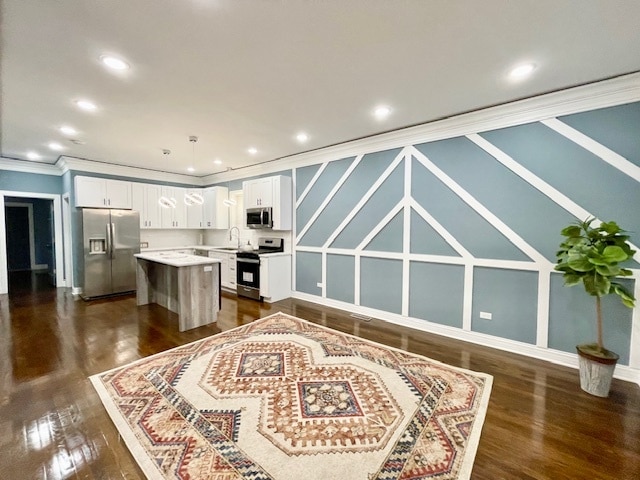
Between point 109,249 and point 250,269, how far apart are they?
2885 millimetres

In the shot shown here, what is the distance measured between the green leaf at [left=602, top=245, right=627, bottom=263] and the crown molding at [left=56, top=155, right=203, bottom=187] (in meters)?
7.99

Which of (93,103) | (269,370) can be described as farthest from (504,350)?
(93,103)

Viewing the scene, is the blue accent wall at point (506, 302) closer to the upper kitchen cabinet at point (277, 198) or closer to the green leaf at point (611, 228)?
the green leaf at point (611, 228)

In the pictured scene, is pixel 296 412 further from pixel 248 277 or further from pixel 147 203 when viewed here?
pixel 147 203

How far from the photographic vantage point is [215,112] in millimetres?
3275

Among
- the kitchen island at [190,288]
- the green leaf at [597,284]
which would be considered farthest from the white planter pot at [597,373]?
the kitchen island at [190,288]

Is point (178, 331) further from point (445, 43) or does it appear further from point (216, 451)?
point (445, 43)

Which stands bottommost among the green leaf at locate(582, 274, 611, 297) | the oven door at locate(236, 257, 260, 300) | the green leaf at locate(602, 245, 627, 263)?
the oven door at locate(236, 257, 260, 300)

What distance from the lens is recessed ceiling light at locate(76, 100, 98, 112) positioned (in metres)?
2.99

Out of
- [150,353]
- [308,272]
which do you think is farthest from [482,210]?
[150,353]

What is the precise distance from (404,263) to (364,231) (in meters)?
0.83

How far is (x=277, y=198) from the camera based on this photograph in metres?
5.33

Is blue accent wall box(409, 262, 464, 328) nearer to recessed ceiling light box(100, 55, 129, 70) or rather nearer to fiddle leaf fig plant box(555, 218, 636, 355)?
fiddle leaf fig plant box(555, 218, 636, 355)

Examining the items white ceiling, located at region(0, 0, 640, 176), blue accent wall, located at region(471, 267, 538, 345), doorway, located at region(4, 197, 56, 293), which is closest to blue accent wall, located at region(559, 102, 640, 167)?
white ceiling, located at region(0, 0, 640, 176)
